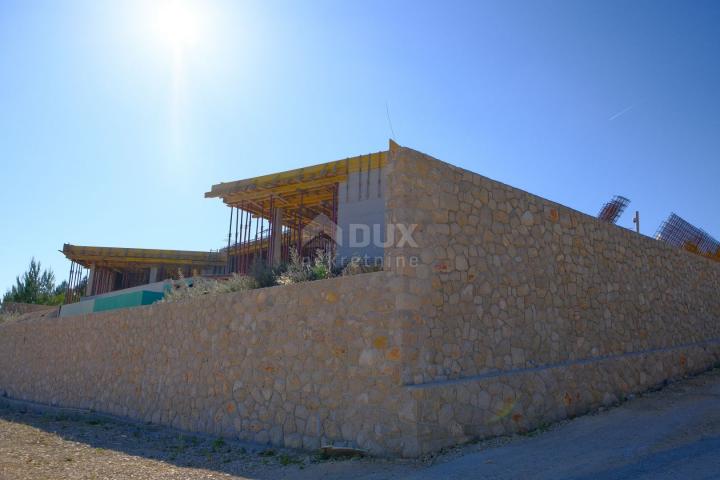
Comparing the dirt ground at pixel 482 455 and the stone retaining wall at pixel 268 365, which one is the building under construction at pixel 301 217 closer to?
the stone retaining wall at pixel 268 365

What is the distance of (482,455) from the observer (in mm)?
6273

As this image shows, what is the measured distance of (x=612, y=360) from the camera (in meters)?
9.23

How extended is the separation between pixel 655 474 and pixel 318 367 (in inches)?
163

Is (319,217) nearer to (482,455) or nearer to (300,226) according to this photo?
(300,226)

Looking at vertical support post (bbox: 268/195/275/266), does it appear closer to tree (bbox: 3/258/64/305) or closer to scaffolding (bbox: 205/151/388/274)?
scaffolding (bbox: 205/151/388/274)

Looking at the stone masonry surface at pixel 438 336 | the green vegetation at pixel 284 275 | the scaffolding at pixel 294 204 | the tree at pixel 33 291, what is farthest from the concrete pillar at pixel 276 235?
the tree at pixel 33 291

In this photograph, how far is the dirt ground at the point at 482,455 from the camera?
5695 mm

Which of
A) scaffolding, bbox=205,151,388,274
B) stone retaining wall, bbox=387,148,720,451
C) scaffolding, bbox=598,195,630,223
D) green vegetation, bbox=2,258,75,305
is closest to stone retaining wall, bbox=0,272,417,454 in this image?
stone retaining wall, bbox=387,148,720,451

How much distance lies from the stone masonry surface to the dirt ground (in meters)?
0.36

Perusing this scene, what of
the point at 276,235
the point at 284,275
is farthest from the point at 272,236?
the point at 284,275

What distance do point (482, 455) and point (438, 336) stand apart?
147 centimetres

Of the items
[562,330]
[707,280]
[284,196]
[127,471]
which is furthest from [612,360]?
[284,196]

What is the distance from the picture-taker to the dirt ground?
5695 mm

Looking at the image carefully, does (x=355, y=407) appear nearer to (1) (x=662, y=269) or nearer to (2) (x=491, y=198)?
(2) (x=491, y=198)
